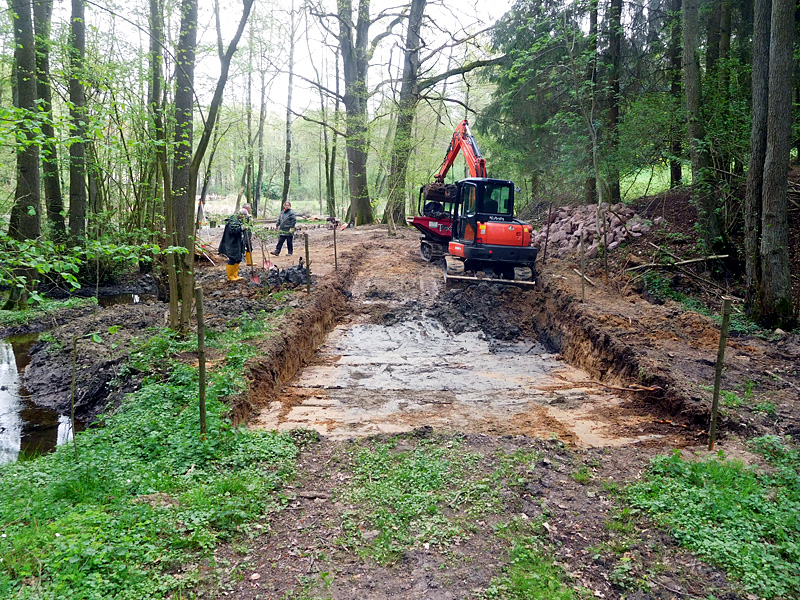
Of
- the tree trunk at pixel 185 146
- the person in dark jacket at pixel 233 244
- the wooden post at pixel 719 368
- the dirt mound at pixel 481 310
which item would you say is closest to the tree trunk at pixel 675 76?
the dirt mound at pixel 481 310

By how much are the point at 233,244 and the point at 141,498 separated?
30.1 feet

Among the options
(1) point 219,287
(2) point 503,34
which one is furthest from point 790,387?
(2) point 503,34

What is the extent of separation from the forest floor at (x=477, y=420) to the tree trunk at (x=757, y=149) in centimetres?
97

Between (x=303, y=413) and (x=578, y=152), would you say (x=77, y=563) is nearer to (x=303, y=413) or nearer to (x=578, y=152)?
(x=303, y=413)

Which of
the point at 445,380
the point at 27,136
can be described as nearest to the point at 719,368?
the point at 445,380

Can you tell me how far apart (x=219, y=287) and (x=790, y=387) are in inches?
445

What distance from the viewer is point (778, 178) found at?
8.45 m

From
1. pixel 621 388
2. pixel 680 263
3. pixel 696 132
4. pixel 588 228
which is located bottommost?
pixel 621 388

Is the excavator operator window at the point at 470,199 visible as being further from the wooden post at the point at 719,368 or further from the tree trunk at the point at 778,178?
the wooden post at the point at 719,368

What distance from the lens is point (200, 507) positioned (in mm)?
3955

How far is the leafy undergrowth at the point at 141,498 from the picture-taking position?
3156 mm

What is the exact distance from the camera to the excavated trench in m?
6.20

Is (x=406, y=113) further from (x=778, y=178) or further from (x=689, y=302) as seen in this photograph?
(x=778, y=178)

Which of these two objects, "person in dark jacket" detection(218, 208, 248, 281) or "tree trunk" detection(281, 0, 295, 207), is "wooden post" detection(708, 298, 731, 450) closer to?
"person in dark jacket" detection(218, 208, 248, 281)
